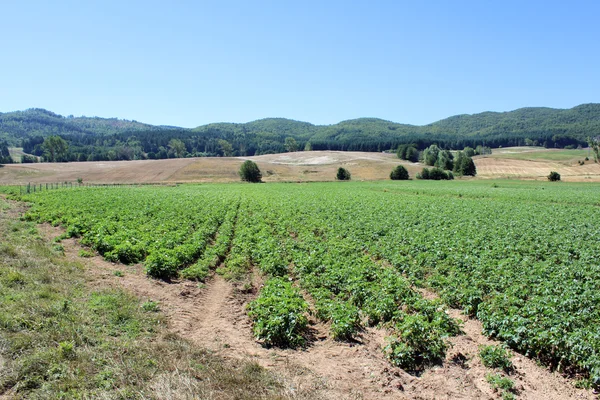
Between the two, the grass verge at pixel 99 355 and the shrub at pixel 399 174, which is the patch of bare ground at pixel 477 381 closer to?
the grass verge at pixel 99 355

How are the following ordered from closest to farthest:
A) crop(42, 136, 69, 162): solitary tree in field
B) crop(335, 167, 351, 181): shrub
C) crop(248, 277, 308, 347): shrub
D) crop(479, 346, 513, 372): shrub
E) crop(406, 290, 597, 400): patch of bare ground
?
crop(406, 290, 597, 400): patch of bare ground → crop(479, 346, 513, 372): shrub → crop(248, 277, 308, 347): shrub → crop(335, 167, 351, 181): shrub → crop(42, 136, 69, 162): solitary tree in field

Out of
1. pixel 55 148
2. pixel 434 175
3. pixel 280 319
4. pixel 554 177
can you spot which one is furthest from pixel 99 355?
pixel 55 148

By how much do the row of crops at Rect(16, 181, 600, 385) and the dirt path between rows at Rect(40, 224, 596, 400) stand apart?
366 millimetres

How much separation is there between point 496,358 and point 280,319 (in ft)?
16.8

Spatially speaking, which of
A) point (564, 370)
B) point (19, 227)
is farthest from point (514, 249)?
point (19, 227)

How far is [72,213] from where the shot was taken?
25125 mm

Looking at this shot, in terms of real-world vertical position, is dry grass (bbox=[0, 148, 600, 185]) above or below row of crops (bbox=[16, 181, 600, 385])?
above

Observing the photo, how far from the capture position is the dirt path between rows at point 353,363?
7.16 meters

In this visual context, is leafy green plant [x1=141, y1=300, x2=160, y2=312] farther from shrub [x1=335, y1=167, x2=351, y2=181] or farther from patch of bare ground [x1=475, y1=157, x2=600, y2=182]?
patch of bare ground [x1=475, y1=157, x2=600, y2=182]

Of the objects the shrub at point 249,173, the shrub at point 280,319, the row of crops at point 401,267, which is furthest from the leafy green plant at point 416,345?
the shrub at point 249,173

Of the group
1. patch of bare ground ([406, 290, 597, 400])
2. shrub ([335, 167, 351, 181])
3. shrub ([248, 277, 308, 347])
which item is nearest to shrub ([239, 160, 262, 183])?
shrub ([335, 167, 351, 181])

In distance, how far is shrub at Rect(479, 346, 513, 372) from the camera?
7.87 m

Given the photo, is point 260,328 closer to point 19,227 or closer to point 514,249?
point 514,249

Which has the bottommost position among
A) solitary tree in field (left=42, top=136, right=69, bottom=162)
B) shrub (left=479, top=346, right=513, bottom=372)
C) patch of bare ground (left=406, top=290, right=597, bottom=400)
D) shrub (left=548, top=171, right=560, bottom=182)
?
patch of bare ground (left=406, top=290, right=597, bottom=400)
